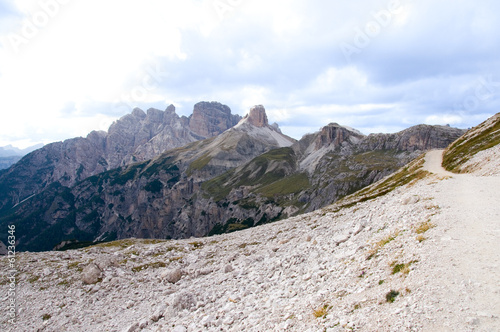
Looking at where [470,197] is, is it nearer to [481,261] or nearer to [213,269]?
[481,261]

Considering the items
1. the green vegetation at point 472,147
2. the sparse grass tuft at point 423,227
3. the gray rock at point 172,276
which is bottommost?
the gray rock at point 172,276

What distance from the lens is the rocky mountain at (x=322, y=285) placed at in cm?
1062

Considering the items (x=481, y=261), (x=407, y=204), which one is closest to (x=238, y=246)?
(x=407, y=204)

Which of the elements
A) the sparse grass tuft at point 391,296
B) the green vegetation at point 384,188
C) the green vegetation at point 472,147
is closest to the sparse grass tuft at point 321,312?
the sparse grass tuft at point 391,296

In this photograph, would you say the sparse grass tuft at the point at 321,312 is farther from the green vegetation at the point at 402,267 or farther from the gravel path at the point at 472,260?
the gravel path at the point at 472,260

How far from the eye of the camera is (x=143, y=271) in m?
33.3

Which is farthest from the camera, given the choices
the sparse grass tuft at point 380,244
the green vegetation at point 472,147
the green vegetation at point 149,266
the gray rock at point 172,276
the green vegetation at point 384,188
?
the green vegetation at point 472,147

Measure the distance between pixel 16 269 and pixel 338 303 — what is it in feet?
140

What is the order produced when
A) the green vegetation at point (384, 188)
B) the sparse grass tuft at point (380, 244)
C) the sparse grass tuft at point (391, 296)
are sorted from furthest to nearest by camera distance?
the green vegetation at point (384, 188) < the sparse grass tuft at point (380, 244) < the sparse grass tuft at point (391, 296)

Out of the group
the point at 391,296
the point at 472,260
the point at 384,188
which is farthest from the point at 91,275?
the point at 384,188

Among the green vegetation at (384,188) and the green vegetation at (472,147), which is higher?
the green vegetation at (472,147)

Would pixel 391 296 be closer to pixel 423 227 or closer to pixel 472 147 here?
pixel 423 227

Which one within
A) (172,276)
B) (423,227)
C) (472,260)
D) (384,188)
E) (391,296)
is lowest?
(172,276)

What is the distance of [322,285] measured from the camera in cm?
1537
